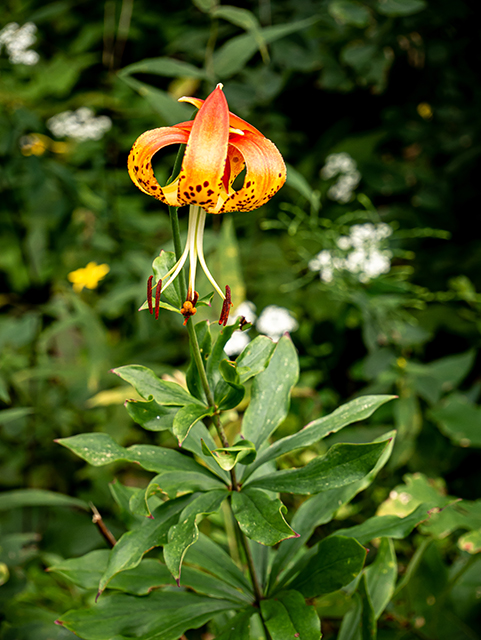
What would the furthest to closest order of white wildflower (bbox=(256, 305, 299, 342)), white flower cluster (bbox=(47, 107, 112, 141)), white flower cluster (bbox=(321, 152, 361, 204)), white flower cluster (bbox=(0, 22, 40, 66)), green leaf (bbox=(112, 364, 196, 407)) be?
white flower cluster (bbox=(47, 107, 112, 141)) → white flower cluster (bbox=(321, 152, 361, 204)) → white flower cluster (bbox=(0, 22, 40, 66)) → white wildflower (bbox=(256, 305, 299, 342)) → green leaf (bbox=(112, 364, 196, 407))

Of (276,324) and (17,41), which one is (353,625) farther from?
(17,41)

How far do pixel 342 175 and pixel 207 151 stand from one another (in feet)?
3.75

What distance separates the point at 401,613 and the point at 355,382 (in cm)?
61

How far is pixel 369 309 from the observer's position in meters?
0.99

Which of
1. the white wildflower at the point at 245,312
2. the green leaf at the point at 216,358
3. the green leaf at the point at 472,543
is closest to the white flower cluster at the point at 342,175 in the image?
the white wildflower at the point at 245,312

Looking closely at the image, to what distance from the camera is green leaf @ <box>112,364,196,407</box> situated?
0.42m

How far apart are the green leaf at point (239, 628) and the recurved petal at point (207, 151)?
38cm

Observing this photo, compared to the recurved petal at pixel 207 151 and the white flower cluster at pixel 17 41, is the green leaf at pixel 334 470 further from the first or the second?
the white flower cluster at pixel 17 41

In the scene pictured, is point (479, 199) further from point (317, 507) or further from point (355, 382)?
point (317, 507)

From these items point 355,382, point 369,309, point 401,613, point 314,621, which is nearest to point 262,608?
point 314,621

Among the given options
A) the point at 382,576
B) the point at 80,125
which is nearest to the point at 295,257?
the point at 80,125

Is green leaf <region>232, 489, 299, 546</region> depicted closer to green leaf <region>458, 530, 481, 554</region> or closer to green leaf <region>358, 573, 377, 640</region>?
green leaf <region>358, 573, 377, 640</region>

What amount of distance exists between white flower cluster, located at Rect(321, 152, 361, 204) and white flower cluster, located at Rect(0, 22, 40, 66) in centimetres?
83

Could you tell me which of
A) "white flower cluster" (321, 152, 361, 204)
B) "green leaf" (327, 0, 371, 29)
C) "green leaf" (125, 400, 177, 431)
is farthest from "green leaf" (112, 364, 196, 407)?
"white flower cluster" (321, 152, 361, 204)
